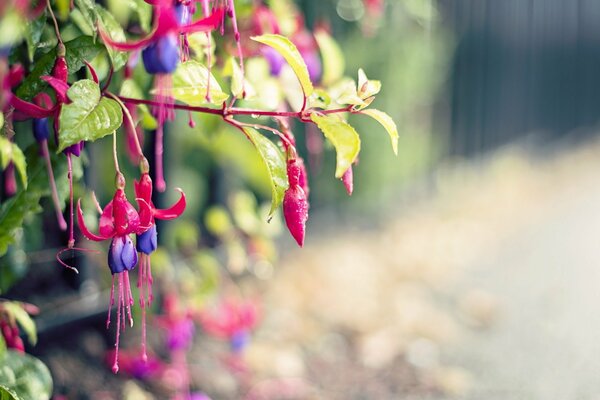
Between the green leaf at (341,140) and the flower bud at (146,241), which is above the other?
the green leaf at (341,140)

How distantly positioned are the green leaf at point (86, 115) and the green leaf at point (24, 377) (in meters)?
0.42

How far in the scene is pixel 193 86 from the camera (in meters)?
0.89

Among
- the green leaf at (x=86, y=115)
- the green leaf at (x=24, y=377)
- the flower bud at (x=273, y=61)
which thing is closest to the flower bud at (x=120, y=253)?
the green leaf at (x=86, y=115)

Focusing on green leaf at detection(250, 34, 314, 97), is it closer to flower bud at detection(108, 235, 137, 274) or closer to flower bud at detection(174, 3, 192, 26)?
flower bud at detection(174, 3, 192, 26)

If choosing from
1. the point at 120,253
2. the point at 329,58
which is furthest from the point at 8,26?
the point at 329,58

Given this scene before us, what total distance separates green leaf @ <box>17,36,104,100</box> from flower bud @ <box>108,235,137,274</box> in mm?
213

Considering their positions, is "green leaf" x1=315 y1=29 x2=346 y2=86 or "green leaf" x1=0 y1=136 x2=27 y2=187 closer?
"green leaf" x1=0 y1=136 x2=27 y2=187

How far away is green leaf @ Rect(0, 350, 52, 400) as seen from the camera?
1040mm

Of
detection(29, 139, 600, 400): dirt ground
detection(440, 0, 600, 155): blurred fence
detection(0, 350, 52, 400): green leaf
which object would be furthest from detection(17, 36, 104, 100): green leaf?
detection(440, 0, 600, 155): blurred fence

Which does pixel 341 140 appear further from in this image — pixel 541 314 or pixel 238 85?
pixel 541 314

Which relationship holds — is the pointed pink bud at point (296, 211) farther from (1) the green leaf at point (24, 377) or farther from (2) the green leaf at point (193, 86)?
(1) the green leaf at point (24, 377)

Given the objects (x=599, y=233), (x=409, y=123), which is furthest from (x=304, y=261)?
(x=599, y=233)

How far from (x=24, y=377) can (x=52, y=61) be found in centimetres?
43

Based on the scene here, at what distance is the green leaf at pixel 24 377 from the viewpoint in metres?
1.04
